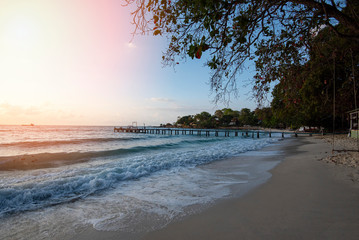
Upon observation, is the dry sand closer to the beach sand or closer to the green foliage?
the beach sand

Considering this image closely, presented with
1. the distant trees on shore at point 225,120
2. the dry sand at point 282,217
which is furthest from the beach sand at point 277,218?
the distant trees on shore at point 225,120

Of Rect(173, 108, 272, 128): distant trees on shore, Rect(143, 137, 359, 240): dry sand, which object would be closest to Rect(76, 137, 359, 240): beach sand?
Rect(143, 137, 359, 240): dry sand

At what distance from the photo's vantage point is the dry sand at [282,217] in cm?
234

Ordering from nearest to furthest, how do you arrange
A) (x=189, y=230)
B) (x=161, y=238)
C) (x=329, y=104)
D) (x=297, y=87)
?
(x=161, y=238) < (x=189, y=230) < (x=297, y=87) < (x=329, y=104)

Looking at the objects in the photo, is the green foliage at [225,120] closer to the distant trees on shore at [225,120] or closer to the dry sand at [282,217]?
the distant trees on shore at [225,120]

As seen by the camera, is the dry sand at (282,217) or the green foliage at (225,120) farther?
the green foliage at (225,120)

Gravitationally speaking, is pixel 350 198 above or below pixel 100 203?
above

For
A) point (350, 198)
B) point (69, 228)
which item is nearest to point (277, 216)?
point (350, 198)

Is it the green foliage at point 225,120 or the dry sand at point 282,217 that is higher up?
the green foliage at point 225,120

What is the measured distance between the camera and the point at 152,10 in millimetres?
3424

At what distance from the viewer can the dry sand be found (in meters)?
2.34

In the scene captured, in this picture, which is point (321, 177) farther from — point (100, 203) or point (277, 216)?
point (100, 203)

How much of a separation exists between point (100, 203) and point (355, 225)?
414 cm

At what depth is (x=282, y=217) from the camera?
277 centimetres
